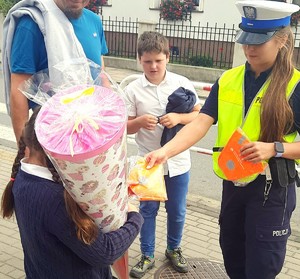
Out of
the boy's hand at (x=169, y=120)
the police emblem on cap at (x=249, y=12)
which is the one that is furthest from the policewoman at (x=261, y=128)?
the boy's hand at (x=169, y=120)

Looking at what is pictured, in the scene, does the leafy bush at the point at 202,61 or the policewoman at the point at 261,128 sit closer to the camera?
the policewoman at the point at 261,128

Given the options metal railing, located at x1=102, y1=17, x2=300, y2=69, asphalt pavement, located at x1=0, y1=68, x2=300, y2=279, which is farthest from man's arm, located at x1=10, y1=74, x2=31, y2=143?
metal railing, located at x1=102, y1=17, x2=300, y2=69

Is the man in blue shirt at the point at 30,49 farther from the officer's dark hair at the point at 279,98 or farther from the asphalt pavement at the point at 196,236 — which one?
the asphalt pavement at the point at 196,236

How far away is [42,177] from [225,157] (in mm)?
1048

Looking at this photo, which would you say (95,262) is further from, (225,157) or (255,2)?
(255,2)

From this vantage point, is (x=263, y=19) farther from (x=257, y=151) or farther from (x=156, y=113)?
(x=156, y=113)

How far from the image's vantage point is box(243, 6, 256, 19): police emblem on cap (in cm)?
227

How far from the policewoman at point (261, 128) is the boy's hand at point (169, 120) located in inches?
11.5

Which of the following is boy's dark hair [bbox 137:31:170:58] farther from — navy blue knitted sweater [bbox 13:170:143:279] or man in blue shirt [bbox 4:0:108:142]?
navy blue knitted sweater [bbox 13:170:143:279]

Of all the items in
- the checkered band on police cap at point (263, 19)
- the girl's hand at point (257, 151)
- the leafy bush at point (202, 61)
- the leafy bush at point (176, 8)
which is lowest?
the leafy bush at point (202, 61)

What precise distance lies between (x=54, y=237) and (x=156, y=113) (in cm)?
158

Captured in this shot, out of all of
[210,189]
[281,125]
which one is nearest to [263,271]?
[281,125]

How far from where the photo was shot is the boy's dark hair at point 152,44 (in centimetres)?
308

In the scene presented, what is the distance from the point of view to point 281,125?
2268 millimetres
